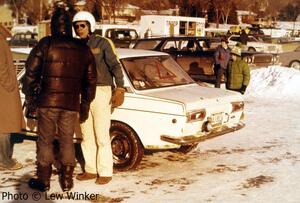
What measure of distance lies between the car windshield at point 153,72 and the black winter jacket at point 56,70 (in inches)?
56.4

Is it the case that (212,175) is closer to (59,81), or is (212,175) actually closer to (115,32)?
(59,81)

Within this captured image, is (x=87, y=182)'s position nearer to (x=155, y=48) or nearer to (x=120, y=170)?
(x=120, y=170)

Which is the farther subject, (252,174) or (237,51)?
(237,51)

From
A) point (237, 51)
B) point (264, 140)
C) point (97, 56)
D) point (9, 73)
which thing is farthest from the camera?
point (237, 51)

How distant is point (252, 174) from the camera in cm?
655

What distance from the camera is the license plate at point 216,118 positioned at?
6624 millimetres

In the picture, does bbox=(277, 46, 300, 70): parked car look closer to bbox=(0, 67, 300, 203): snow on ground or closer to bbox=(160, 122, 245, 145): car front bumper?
bbox=(0, 67, 300, 203): snow on ground

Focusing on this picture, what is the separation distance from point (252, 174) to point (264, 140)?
2101 millimetres

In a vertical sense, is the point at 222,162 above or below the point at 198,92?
below

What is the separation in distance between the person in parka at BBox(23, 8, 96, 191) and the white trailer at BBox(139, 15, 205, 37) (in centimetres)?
2647

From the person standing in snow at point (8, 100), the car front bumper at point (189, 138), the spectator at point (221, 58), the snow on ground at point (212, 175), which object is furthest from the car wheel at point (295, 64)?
the person standing in snow at point (8, 100)

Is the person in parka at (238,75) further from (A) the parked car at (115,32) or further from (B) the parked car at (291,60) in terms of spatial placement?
(A) the parked car at (115,32)

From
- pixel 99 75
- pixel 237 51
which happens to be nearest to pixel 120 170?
pixel 99 75

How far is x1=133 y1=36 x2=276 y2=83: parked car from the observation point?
49.5 feet
